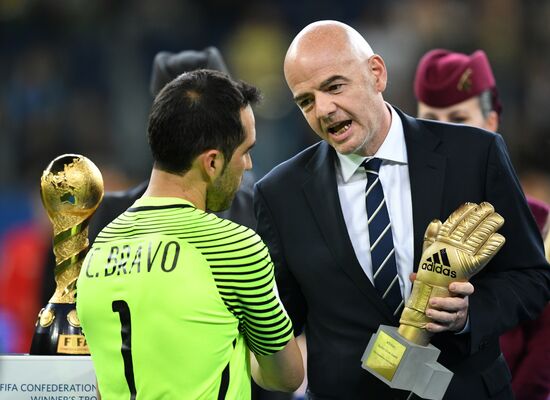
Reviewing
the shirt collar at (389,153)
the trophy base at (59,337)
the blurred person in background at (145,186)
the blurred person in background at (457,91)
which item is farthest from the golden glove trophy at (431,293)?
the blurred person in background at (457,91)

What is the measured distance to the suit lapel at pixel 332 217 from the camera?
2613 millimetres

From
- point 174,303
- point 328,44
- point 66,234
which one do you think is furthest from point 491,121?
point 174,303

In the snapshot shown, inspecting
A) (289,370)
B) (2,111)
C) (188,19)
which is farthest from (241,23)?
(289,370)

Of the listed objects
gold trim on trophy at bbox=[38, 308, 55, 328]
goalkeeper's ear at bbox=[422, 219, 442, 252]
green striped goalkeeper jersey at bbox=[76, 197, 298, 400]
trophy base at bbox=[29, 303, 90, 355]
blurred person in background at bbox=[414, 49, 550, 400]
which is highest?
blurred person in background at bbox=[414, 49, 550, 400]

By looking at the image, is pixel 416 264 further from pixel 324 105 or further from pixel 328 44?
pixel 328 44

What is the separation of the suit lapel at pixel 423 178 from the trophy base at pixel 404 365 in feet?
1.09

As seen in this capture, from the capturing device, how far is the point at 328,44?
8.82 ft

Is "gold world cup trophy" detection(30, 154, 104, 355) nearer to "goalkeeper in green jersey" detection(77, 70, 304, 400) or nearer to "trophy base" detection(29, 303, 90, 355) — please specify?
"trophy base" detection(29, 303, 90, 355)

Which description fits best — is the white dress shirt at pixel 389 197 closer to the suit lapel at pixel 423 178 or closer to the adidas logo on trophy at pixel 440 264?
the suit lapel at pixel 423 178

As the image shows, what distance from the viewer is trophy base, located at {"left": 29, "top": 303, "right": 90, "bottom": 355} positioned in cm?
248

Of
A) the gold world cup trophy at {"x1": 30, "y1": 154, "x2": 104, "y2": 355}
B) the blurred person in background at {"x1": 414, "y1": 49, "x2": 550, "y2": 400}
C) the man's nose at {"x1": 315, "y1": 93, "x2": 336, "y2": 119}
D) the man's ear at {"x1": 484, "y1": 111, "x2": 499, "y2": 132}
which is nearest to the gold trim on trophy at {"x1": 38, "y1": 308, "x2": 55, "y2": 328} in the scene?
the gold world cup trophy at {"x1": 30, "y1": 154, "x2": 104, "y2": 355}

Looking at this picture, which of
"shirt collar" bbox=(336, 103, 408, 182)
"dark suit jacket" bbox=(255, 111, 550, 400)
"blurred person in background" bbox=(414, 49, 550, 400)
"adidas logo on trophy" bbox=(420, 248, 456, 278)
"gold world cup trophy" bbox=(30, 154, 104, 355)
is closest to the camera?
"adidas logo on trophy" bbox=(420, 248, 456, 278)

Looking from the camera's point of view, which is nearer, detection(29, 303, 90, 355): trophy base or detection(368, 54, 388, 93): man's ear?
detection(29, 303, 90, 355): trophy base

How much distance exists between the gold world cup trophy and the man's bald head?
623mm
